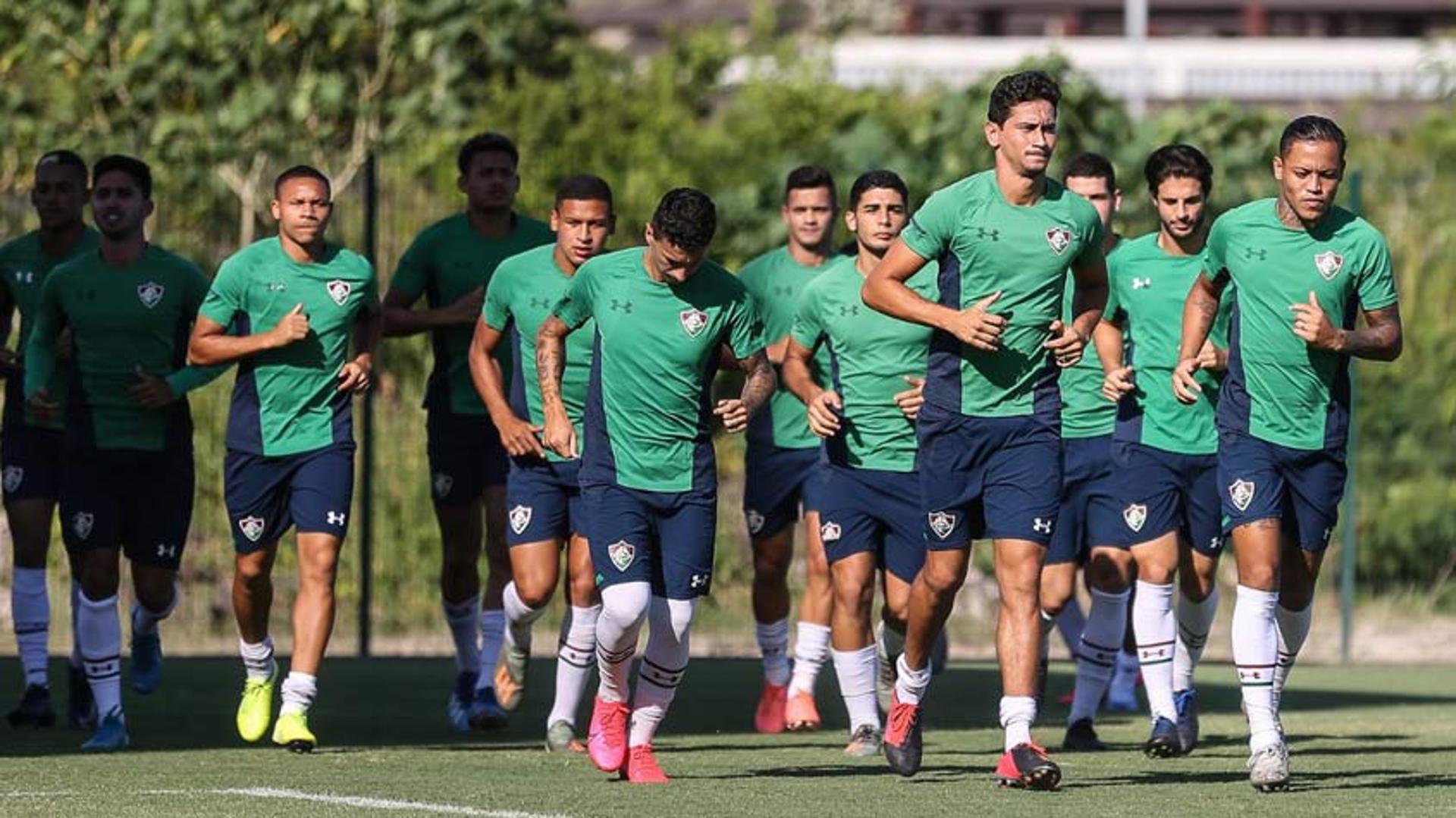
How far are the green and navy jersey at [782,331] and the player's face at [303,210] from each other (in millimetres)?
2312

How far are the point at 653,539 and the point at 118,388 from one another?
300 centimetres

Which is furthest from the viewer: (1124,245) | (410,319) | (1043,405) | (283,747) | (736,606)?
(736,606)

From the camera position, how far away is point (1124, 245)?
42.7 feet

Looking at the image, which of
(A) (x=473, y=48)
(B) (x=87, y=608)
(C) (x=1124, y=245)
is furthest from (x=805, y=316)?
(A) (x=473, y=48)

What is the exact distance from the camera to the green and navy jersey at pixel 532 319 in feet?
41.9

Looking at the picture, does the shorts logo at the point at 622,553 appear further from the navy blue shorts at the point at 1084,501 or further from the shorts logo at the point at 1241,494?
the navy blue shorts at the point at 1084,501

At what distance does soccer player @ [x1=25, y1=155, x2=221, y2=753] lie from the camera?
1284 cm

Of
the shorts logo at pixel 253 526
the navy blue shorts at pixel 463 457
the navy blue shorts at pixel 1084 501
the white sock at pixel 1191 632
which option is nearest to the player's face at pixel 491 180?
the navy blue shorts at pixel 463 457

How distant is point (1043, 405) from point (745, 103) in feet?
53.5

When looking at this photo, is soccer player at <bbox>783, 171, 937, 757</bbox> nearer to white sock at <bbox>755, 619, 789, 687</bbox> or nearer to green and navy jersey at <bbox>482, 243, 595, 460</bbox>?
green and navy jersey at <bbox>482, 243, 595, 460</bbox>

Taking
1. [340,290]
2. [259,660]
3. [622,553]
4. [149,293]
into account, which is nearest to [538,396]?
[340,290]

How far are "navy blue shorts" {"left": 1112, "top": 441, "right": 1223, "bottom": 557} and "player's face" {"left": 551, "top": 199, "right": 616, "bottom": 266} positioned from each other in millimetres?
2311

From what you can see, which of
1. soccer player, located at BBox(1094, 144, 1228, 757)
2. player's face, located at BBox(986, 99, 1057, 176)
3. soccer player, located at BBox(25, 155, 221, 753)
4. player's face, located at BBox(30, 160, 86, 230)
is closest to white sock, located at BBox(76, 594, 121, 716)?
soccer player, located at BBox(25, 155, 221, 753)

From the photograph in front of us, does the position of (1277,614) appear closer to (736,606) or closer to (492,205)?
(492,205)
